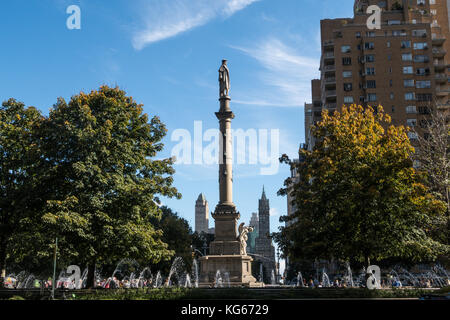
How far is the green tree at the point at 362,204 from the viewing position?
21.7 metres

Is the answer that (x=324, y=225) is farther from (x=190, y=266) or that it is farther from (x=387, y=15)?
(x=387, y=15)

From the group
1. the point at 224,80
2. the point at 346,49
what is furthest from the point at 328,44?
the point at 224,80

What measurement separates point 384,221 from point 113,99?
53.6ft

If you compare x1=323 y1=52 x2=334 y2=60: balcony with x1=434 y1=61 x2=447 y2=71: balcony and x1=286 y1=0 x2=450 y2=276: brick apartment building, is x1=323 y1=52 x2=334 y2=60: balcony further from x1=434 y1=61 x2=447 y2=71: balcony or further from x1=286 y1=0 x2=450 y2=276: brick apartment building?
x1=434 y1=61 x2=447 y2=71: balcony

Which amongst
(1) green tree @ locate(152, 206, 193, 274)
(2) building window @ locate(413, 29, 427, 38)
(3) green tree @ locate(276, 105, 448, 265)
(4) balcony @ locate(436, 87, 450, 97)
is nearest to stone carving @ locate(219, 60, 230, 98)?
(3) green tree @ locate(276, 105, 448, 265)

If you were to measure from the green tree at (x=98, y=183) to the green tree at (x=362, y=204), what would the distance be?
8436mm

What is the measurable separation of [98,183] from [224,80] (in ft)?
48.9

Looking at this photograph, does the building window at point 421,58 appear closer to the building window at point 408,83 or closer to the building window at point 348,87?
the building window at point 408,83

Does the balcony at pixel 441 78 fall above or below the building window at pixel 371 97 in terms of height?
above

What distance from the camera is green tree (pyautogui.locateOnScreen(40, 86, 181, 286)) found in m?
22.2

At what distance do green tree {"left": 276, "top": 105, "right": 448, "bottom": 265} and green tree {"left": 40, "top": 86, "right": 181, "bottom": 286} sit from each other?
8.44 meters

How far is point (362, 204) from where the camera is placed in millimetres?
21438

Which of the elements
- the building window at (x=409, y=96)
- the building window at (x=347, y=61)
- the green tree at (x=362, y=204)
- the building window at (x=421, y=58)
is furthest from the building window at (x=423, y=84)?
the green tree at (x=362, y=204)
